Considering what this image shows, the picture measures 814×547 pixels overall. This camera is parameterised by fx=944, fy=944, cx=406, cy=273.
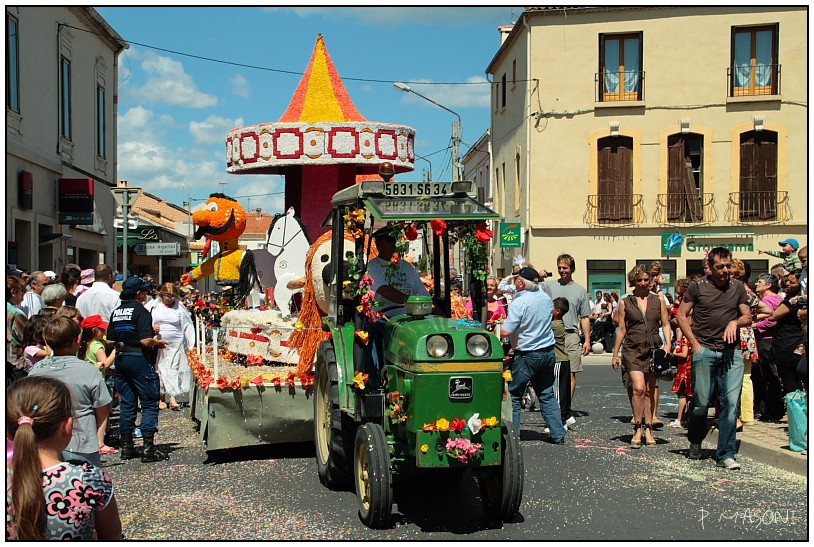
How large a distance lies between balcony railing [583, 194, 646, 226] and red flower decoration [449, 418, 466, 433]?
69.2 feet

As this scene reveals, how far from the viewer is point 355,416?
689cm

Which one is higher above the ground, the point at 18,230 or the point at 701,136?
Result: the point at 701,136

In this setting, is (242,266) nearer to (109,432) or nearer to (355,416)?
(109,432)

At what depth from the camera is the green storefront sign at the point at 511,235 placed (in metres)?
26.9

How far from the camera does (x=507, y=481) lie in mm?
6305

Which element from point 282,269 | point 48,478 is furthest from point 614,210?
point 48,478

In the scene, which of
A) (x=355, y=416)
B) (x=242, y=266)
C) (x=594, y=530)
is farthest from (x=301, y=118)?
(x=594, y=530)

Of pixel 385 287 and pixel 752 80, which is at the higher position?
pixel 752 80

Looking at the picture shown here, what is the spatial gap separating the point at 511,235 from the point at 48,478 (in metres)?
24.1

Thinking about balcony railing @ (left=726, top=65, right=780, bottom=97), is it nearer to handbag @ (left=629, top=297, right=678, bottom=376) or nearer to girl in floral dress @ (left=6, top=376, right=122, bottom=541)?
handbag @ (left=629, top=297, right=678, bottom=376)

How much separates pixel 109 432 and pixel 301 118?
4559 mm

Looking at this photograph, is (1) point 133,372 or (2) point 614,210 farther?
(2) point 614,210

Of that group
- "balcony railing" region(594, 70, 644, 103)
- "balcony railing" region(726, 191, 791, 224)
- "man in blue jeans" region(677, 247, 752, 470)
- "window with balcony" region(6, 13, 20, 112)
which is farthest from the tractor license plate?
"balcony railing" region(726, 191, 791, 224)

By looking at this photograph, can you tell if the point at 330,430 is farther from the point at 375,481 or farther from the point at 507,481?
the point at 507,481
